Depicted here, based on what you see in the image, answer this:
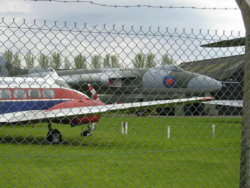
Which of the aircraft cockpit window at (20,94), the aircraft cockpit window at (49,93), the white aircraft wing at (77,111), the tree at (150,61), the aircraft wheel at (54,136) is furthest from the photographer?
the aircraft cockpit window at (49,93)

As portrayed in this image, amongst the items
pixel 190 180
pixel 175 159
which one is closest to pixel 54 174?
pixel 190 180

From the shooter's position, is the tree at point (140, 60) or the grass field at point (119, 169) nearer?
the tree at point (140, 60)

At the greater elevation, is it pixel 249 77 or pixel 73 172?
pixel 249 77

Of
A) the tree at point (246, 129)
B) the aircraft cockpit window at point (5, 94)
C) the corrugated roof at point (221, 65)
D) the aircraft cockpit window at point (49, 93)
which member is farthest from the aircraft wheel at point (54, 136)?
the tree at point (246, 129)

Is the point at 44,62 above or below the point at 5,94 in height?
above

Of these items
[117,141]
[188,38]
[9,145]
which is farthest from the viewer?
[117,141]

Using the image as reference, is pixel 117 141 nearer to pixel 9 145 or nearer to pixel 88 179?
pixel 9 145

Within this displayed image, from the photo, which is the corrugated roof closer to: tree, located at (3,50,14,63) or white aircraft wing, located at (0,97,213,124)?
white aircraft wing, located at (0,97,213,124)

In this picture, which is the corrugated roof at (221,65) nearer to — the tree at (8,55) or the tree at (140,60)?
the tree at (140,60)

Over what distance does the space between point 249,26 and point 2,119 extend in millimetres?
9854

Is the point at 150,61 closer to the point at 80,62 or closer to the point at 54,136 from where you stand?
the point at 80,62

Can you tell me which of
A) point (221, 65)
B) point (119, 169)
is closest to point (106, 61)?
point (119, 169)

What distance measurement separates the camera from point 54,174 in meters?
7.67

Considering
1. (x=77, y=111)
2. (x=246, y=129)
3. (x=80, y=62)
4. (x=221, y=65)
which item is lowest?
(x=77, y=111)
